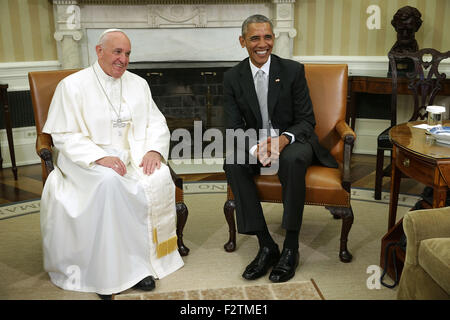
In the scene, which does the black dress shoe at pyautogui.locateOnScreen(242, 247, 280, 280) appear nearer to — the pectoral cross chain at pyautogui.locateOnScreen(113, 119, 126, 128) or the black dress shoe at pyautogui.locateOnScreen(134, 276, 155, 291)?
the black dress shoe at pyautogui.locateOnScreen(134, 276, 155, 291)

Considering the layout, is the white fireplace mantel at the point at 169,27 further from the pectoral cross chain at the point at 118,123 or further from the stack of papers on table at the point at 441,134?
the stack of papers on table at the point at 441,134

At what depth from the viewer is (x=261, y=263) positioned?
2830 mm

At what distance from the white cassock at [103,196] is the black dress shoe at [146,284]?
3 cm

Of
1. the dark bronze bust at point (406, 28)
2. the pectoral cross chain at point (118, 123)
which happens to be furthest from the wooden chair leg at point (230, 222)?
the dark bronze bust at point (406, 28)

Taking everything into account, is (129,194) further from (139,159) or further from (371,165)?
(371,165)

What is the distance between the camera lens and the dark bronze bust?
460cm

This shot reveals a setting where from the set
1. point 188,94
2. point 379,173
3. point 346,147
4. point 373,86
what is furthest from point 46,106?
point 373,86

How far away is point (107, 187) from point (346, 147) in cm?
138

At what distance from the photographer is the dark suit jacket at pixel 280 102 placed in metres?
3.05

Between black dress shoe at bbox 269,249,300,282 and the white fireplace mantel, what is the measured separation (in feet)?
9.94

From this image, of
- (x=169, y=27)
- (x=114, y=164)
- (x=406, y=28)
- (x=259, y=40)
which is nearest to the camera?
(x=114, y=164)

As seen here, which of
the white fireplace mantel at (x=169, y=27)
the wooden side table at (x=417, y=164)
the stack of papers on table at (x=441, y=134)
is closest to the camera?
the wooden side table at (x=417, y=164)

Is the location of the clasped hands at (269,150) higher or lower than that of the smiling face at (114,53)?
lower

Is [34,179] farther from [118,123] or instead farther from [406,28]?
[406,28]
